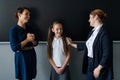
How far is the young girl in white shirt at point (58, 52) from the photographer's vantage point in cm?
287

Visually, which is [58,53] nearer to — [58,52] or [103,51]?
[58,52]

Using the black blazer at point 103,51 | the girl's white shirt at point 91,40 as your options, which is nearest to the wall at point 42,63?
the girl's white shirt at point 91,40

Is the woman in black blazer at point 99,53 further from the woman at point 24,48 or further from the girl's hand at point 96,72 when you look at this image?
the woman at point 24,48

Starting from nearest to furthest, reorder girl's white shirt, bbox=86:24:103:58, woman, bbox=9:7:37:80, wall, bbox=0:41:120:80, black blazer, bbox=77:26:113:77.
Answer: black blazer, bbox=77:26:113:77 < girl's white shirt, bbox=86:24:103:58 < woman, bbox=9:7:37:80 < wall, bbox=0:41:120:80

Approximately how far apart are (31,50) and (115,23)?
1.18m

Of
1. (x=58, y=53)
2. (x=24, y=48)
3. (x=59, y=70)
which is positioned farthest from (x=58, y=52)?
(x=24, y=48)

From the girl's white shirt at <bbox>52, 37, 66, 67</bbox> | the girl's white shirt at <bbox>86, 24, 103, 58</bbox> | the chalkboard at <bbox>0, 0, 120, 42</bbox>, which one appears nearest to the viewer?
the girl's white shirt at <bbox>86, 24, 103, 58</bbox>

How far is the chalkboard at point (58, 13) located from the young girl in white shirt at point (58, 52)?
0.19 meters

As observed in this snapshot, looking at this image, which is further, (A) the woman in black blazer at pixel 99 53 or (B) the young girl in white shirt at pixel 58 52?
(B) the young girl in white shirt at pixel 58 52

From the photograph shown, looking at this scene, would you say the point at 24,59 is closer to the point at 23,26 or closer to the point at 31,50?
the point at 31,50

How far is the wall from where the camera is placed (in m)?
3.19

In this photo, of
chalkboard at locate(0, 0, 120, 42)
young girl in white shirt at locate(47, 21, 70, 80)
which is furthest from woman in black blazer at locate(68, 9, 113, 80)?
chalkboard at locate(0, 0, 120, 42)

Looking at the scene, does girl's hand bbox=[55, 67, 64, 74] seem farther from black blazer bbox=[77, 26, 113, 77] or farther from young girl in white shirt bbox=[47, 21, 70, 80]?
black blazer bbox=[77, 26, 113, 77]

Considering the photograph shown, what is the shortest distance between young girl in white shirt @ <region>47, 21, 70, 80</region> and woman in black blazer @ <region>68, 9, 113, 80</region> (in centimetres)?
35
